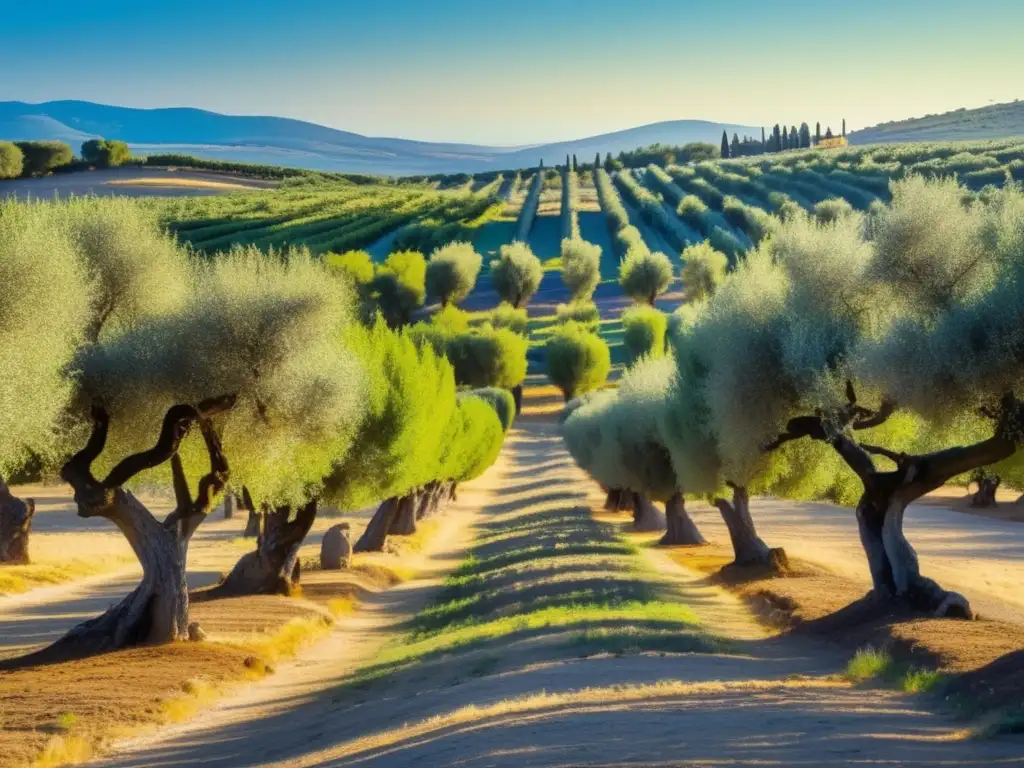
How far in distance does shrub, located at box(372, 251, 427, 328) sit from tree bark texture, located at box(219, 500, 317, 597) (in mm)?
80492

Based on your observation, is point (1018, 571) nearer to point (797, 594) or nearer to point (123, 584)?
point (797, 594)

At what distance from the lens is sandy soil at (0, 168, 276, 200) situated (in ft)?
509

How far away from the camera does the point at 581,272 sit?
13350cm

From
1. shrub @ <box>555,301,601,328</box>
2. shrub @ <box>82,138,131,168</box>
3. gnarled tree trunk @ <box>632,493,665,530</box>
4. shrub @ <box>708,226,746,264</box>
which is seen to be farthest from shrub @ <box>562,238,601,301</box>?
shrub @ <box>82,138,131,168</box>

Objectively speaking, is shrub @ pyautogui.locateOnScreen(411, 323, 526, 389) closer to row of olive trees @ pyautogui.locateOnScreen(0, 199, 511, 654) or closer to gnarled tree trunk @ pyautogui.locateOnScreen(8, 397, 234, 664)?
row of olive trees @ pyautogui.locateOnScreen(0, 199, 511, 654)

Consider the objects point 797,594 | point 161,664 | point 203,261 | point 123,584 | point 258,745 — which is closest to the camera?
point 258,745

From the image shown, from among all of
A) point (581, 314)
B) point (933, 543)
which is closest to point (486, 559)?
point (933, 543)

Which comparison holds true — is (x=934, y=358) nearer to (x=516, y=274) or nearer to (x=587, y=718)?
(x=587, y=718)

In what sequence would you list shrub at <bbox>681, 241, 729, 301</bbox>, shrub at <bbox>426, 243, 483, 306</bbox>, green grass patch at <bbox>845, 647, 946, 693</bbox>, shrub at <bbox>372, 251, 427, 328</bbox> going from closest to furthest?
green grass patch at <bbox>845, 647, 946, 693</bbox>
shrub at <bbox>681, 241, 729, 301</bbox>
shrub at <bbox>372, 251, 427, 328</bbox>
shrub at <bbox>426, 243, 483, 306</bbox>

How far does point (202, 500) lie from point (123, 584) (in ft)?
57.3

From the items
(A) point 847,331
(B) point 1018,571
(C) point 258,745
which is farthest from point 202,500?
(B) point 1018,571

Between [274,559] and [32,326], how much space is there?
15.7m

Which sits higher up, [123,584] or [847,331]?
[847,331]

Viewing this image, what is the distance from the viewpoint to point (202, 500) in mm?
25094
